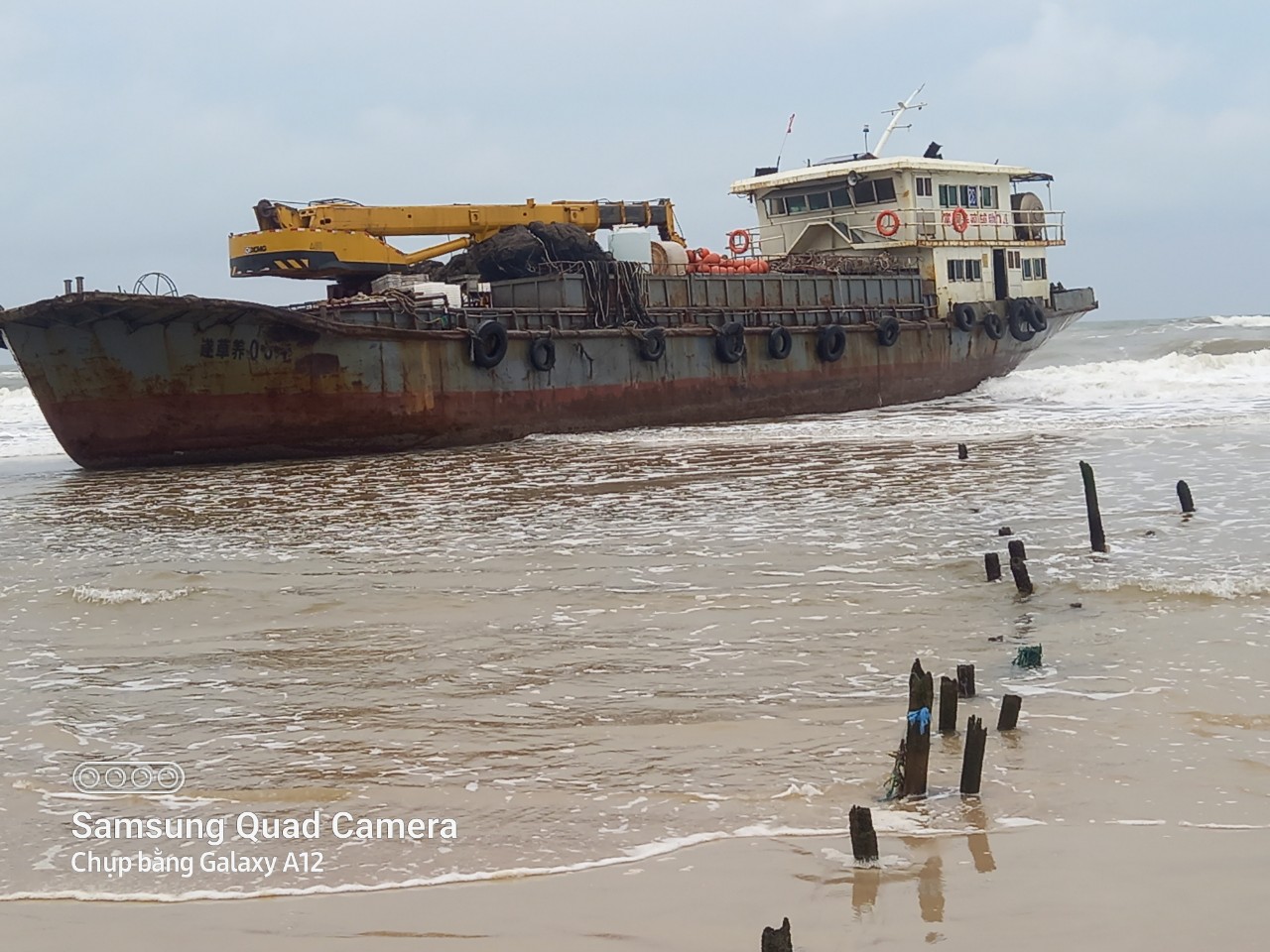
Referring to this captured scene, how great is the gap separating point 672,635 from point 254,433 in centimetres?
1165

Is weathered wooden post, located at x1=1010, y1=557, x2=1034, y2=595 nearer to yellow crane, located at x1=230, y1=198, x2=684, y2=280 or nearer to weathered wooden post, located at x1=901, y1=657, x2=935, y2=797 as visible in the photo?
weathered wooden post, located at x1=901, y1=657, x2=935, y2=797

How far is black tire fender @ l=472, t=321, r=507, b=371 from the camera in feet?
63.7

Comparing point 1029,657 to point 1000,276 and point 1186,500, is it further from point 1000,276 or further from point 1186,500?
point 1000,276

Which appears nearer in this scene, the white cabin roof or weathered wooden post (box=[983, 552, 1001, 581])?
weathered wooden post (box=[983, 552, 1001, 581])

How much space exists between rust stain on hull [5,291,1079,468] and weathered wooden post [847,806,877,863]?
1449 cm

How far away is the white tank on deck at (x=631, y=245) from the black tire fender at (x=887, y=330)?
17.3 ft

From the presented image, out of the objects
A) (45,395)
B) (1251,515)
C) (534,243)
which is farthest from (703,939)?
(534,243)

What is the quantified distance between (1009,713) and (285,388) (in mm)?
13953

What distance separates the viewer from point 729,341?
75.9 ft

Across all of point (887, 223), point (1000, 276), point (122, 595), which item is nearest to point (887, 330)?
point (887, 223)

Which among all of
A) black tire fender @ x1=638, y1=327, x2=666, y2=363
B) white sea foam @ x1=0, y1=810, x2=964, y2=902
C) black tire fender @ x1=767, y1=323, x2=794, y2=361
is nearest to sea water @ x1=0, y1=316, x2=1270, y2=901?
white sea foam @ x1=0, y1=810, x2=964, y2=902

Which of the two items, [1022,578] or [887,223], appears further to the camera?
[887,223]

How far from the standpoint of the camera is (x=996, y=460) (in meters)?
16.1

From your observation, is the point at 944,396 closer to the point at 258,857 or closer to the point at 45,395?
the point at 45,395
